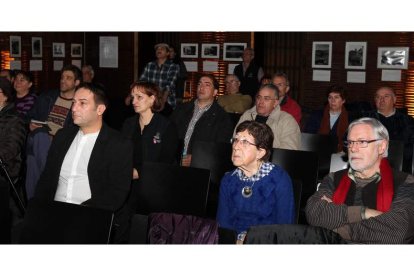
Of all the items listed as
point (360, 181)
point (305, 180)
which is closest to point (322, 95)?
point (305, 180)

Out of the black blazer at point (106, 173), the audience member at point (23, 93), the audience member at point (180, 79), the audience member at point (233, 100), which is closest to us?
the black blazer at point (106, 173)

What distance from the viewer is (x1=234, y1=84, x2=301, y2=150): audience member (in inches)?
219

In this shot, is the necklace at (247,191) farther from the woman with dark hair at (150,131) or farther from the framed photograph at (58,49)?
the framed photograph at (58,49)

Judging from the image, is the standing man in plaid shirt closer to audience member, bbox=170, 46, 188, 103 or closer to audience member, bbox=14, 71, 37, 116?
audience member, bbox=170, 46, 188, 103

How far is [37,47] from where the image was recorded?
12.2 m

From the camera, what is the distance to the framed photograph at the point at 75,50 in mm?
13023

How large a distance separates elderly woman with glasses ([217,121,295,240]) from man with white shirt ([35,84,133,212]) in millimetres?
682

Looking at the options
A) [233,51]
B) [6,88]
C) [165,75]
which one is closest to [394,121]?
[165,75]

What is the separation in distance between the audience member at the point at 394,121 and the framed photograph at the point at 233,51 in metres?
5.48

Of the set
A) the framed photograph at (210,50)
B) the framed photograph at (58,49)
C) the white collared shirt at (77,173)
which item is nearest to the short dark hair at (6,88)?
the white collared shirt at (77,173)

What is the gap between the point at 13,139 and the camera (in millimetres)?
4848

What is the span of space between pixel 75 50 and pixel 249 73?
4477 millimetres
